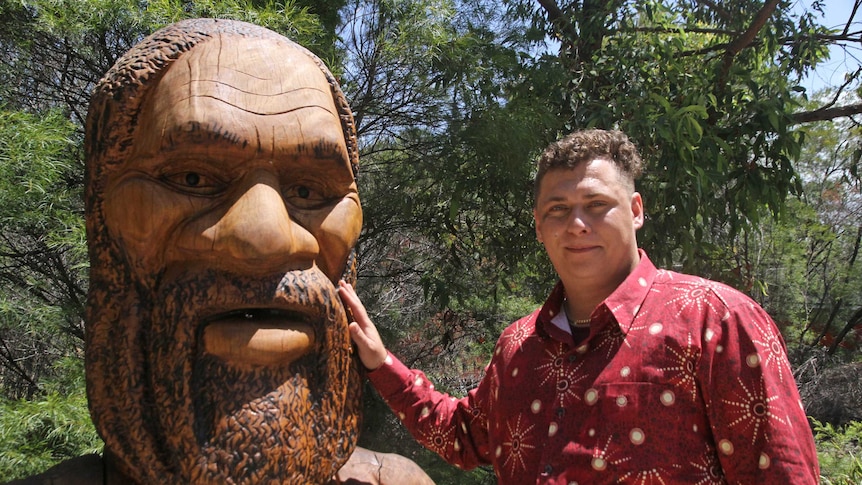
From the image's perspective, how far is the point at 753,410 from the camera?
142 cm

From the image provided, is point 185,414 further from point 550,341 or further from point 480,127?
point 480,127

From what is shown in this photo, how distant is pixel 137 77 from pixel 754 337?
1.42 meters

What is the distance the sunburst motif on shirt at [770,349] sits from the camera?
4.70 ft

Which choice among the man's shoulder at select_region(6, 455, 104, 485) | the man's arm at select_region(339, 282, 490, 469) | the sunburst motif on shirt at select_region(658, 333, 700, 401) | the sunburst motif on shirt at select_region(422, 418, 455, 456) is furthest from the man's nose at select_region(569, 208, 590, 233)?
the man's shoulder at select_region(6, 455, 104, 485)

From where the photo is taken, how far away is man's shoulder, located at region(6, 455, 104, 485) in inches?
61.8

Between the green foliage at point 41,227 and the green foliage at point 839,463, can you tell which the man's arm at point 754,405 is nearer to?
the green foliage at point 41,227

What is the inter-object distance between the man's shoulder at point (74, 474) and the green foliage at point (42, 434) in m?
1.04

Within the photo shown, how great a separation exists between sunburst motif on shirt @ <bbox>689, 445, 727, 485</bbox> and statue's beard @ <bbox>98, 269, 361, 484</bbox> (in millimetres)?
799

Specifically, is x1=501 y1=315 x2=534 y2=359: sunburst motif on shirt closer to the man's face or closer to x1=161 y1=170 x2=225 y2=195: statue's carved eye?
the man's face

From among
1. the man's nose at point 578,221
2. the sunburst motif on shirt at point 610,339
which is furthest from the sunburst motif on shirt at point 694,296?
the man's nose at point 578,221

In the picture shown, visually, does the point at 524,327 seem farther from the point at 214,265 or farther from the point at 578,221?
the point at 214,265

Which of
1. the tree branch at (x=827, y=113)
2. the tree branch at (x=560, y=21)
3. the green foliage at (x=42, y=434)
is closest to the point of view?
the green foliage at (x=42, y=434)

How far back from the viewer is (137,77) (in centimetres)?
164

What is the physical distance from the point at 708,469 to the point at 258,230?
1.04m
